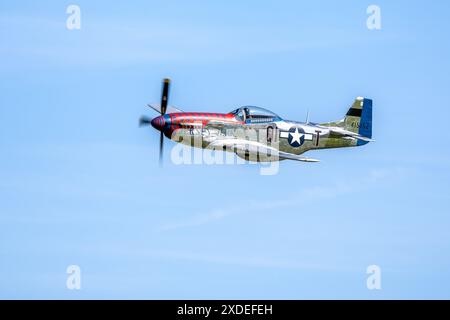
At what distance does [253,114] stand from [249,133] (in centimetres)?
→ 118

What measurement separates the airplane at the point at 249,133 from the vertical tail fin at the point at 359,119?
84cm

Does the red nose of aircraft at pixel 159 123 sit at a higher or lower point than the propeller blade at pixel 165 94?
lower

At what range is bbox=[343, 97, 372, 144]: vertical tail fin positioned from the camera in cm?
6994

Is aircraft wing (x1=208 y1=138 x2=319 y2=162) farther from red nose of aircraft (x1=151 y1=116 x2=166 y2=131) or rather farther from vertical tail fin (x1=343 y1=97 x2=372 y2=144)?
vertical tail fin (x1=343 y1=97 x2=372 y2=144)

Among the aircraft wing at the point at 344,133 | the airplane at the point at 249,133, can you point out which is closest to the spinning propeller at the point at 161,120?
the airplane at the point at 249,133

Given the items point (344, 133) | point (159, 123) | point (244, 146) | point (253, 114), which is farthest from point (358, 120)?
point (159, 123)

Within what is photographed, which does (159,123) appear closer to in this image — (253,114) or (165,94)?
(165,94)

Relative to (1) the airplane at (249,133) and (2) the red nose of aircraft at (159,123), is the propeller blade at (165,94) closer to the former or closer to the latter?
(1) the airplane at (249,133)

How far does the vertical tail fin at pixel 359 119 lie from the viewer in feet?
229

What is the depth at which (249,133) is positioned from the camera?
66125 millimetres

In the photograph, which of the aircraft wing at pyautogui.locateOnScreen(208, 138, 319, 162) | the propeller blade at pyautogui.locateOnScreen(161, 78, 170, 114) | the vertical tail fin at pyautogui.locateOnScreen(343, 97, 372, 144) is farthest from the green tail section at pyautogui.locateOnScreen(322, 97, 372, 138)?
the propeller blade at pyautogui.locateOnScreen(161, 78, 170, 114)
